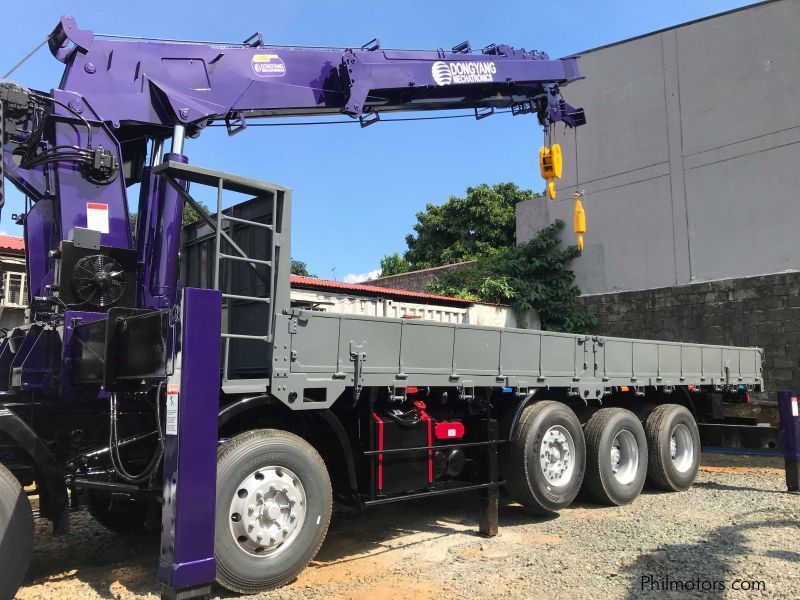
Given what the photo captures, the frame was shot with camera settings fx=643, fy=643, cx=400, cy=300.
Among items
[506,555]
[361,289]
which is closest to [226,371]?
[506,555]

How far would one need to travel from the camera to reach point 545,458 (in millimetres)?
6750

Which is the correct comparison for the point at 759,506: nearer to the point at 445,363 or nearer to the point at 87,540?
the point at 445,363

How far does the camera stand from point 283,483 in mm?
4605

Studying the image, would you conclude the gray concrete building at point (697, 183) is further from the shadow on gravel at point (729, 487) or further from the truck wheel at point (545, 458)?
the truck wheel at point (545, 458)

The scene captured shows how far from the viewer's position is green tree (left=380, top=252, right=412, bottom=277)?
3117 centimetres

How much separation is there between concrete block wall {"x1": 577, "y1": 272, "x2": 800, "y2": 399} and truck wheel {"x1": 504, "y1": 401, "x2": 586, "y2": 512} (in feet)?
30.8

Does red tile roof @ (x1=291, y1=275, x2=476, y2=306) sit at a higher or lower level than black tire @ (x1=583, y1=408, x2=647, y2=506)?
higher

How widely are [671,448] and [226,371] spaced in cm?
657

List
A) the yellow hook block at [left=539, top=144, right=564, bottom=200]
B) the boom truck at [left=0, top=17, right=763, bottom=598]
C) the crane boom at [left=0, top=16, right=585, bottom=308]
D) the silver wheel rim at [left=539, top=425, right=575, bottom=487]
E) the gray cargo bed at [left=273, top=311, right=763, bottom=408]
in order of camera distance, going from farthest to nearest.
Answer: the yellow hook block at [left=539, top=144, right=564, bottom=200] < the silver wheel rim at [left=539, top=425, right=575, bottom=487] < the crane boom at [left=0, top=16, right=585, bottom=308] < the gray cargo bed at [left=273, top=311, right=763, bottom=408] < the boom truck at [left=0, top=17, right=763, bottom=598]

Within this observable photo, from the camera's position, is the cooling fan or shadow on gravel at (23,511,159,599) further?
the cooling fan

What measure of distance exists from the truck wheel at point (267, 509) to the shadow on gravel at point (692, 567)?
7.87 feet

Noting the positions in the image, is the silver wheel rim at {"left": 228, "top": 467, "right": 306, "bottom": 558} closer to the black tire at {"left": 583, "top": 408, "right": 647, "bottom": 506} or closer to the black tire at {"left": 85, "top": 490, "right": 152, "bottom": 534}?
the black tire at {"left": 85, "top": 490, "right": 152, "bottom": 534}

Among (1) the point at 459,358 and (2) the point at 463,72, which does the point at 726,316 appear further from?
(1) the point at 459,358

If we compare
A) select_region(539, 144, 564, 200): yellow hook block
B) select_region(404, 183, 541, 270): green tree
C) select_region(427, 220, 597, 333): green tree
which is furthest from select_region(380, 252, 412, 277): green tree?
select_region(539, 144, 564, 200): yellow hook block
